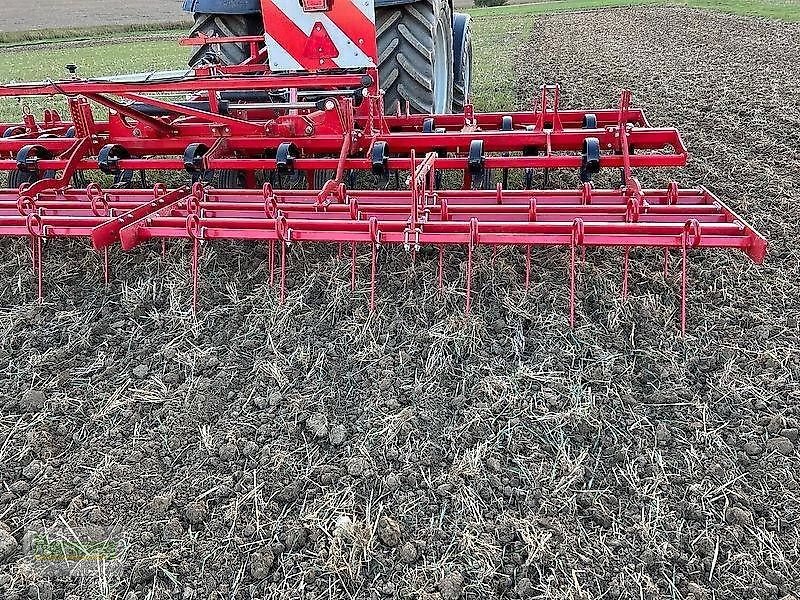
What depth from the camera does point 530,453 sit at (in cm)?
233

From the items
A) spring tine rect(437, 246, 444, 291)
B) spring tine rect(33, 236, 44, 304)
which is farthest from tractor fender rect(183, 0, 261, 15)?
spring tine rect(437, 246, 444, 291)

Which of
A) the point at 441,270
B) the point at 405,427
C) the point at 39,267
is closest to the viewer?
the point at 405,427

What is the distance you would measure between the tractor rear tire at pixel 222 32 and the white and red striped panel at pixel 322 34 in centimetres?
71

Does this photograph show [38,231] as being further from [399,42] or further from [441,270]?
[399,42]

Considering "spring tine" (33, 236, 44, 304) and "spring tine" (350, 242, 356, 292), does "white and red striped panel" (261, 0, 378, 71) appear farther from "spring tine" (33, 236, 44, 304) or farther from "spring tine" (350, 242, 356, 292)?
"spring tine" (33, 236, 44, 304)

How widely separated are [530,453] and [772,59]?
10764 mm

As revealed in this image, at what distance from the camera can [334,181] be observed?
10.9ft

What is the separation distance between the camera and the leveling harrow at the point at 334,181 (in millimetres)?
2904

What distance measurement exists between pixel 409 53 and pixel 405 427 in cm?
285

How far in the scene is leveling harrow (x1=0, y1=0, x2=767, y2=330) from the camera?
2.90 meters

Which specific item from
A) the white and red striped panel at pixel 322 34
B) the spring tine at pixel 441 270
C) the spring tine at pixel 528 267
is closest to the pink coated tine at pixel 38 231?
the spring tine at pixel 441 270

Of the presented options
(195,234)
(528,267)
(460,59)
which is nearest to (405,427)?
(528,267)

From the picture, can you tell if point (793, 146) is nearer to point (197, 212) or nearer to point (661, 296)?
point (661, 296)

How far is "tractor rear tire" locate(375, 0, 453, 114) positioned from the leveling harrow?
182 millimetres
